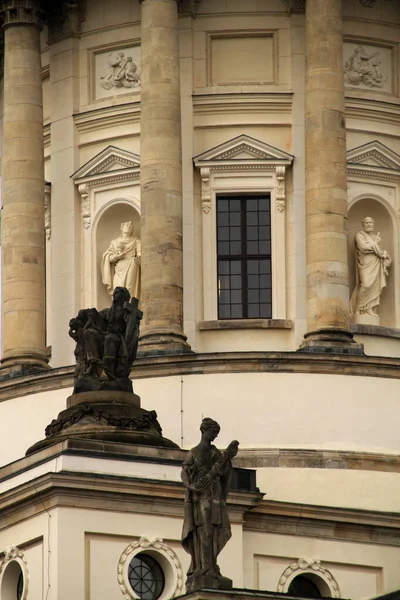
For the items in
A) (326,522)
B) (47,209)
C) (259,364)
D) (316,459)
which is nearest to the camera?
(326,522)

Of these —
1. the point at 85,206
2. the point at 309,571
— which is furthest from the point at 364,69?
the point at 309,571

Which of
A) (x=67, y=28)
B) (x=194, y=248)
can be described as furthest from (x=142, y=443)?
(x=67, y=28)

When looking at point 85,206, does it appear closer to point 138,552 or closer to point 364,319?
point 364,319

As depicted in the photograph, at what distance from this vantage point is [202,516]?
60312 millimetres

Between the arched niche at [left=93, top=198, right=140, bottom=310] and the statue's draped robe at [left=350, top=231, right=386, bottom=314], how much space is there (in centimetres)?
563

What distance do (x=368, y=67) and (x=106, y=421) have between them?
16648 mm

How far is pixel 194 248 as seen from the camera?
7600 cm

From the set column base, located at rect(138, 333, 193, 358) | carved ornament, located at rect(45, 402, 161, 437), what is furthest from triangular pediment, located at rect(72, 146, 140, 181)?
carved ornament, located at rect(45, 402, 161, 437)

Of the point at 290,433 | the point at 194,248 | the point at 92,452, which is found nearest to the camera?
the point at 92,452

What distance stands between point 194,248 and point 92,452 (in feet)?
41.8

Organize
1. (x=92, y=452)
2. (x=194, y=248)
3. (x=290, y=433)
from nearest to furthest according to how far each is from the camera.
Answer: (x=92, y=452) < (x=290, y=433) < (x=194, y=248)

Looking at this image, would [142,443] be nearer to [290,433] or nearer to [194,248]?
[290,433]

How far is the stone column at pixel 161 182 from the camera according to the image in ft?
241

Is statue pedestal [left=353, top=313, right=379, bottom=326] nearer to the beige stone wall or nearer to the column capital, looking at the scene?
the beige stone wall
